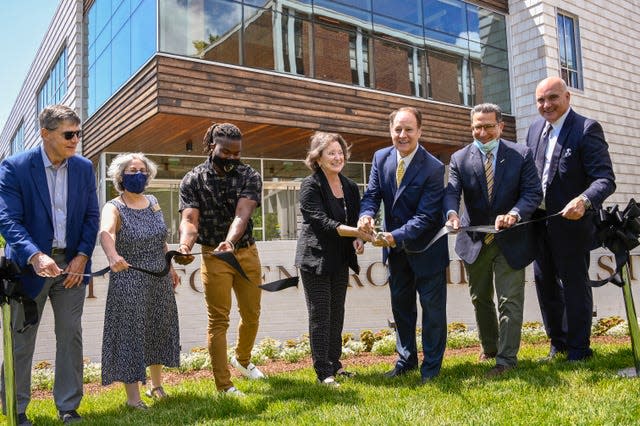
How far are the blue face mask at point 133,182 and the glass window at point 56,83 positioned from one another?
15228 mm

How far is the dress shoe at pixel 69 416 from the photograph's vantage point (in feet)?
14.0

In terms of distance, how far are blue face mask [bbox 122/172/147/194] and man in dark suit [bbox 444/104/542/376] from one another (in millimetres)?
2410

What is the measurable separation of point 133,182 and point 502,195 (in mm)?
2949

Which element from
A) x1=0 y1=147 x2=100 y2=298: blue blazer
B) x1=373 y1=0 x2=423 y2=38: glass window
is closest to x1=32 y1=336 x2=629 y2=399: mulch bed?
x1=0 y1=147 x2=100 y2=298: blue blazer

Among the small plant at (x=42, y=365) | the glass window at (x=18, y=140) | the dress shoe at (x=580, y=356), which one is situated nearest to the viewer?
the dress shoe at (x=580, y=356)

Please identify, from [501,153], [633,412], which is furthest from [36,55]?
[633,412]

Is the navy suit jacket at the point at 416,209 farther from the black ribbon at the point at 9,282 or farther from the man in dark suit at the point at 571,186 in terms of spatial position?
the black ribbon at the point at 9,282

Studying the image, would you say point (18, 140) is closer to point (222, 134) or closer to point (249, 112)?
point (249, 112)

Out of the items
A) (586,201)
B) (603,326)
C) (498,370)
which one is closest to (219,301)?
(498,370)

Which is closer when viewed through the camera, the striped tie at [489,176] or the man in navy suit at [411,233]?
the man in navy suit at [411,233]

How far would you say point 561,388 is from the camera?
414cm

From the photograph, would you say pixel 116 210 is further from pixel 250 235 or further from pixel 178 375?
pixel 178 375

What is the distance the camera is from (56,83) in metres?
20.1

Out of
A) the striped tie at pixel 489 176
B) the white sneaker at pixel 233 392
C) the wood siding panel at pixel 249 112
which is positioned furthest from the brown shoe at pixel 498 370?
the wood siding panel at pixel 249 112
